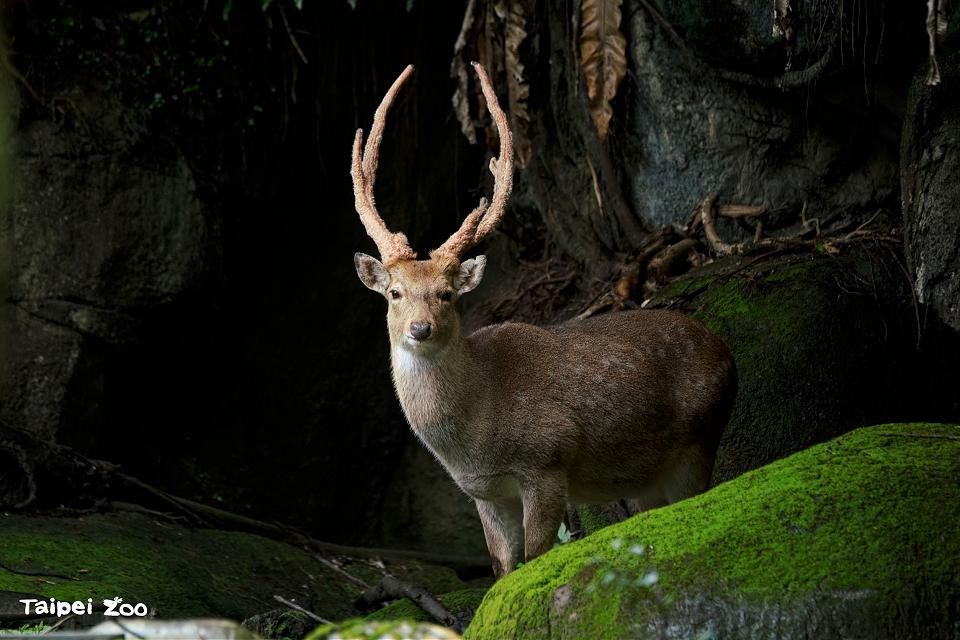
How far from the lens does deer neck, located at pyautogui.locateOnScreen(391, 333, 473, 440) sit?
6.69 meters

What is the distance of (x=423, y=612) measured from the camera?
6801 mm

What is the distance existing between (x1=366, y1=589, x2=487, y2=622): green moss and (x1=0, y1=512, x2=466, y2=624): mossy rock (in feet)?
3.31

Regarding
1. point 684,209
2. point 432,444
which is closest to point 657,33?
→ point 684,209

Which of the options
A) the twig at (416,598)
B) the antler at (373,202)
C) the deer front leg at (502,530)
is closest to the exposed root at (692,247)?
the deer front leg at (502,530)

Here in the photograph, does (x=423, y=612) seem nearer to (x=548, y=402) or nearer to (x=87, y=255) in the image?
(x=548, y=402)

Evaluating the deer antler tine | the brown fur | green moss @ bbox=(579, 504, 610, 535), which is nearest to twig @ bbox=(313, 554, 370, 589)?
green moss @ bbox=(579, 504, 610, 535)

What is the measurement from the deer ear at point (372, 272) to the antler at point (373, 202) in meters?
0.07

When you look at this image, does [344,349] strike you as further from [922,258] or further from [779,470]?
[779,470]

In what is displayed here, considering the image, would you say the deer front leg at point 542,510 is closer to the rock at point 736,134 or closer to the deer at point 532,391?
the deer at point 532,391

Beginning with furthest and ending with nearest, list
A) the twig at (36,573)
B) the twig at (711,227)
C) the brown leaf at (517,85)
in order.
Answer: the brown leaf at (517,85) → the twig at (711,227) → the twig at (36,573)

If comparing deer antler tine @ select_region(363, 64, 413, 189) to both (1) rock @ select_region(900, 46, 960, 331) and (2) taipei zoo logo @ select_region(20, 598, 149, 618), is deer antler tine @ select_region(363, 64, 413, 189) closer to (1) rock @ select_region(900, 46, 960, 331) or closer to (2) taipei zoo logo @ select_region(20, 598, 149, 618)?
(2) taipei zoo logo @ select_region(20, 598, 149, 618)

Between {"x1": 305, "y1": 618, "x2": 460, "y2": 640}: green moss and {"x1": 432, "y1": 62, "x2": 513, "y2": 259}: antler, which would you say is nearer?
{"x1": 305, "y1": 618, "x2": 460, "y2": 640}: green moss

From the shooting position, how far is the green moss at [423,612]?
6742 mm

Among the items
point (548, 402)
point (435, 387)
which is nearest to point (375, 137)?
point (435, 387)
